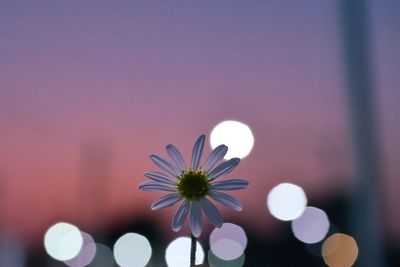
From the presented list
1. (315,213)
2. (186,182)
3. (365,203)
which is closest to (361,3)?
(365,203)

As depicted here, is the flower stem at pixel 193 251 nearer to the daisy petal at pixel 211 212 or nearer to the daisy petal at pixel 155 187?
the daisy petal at pixel 211 212

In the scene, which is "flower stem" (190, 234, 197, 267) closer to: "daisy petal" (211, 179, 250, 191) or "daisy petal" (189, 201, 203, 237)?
"daisy petal" (189, 201, 203, 237)

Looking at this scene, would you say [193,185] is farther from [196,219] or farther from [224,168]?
[196,219]

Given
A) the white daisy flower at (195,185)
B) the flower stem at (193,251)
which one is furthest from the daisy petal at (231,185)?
the flower stem at (193,251)

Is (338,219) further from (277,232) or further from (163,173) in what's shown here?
(163,173)

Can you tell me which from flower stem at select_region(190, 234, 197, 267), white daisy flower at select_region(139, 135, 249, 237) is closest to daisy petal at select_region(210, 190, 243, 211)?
white daisy flower at select_region(139, 135, 249, 237)
